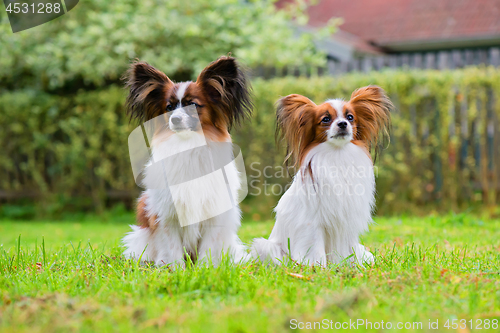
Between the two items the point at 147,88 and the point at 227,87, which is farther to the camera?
the point at 227,87

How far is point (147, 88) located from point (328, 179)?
1.63 m

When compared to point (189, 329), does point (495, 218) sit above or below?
below

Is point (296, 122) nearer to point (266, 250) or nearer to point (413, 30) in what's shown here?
point (266, 250)

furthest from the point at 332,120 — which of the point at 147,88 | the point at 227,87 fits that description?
the point at 147,88

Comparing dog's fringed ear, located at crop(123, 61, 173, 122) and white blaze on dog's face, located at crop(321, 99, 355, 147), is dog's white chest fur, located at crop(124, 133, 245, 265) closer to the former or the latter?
dog's fringed ear, located at crop(123, 61, 173, 122)

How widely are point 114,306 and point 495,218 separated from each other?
700 centimetres

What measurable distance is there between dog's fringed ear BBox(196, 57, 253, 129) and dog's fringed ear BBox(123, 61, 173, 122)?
310 mm

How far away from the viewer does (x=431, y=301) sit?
267cm

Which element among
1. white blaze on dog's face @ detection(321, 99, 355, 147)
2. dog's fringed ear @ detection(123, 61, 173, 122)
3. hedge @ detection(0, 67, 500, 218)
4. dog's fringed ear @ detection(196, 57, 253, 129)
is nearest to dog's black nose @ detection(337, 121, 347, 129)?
white blaze on dog's face @ detection(321, 99, 355, 147)

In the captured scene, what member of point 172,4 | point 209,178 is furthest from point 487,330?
point 172,4

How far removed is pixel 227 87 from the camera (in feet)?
13.1

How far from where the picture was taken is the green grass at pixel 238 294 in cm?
233

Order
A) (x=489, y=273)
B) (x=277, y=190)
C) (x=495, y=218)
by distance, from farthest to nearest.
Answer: (x=277, y=190), (x=495, y=218), (x=489, y=273)

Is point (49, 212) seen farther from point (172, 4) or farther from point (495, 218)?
point (495, 218)
